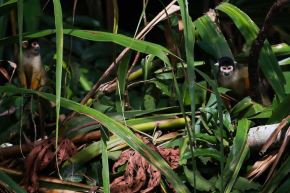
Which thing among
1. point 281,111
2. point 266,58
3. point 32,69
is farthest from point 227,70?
point 32,69

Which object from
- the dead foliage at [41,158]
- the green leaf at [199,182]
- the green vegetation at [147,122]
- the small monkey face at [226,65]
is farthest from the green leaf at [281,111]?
the dead foliage at [41,158]

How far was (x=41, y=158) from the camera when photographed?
2512 mm

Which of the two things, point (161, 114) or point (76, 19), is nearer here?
point (161, 114)

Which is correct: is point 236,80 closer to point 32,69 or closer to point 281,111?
point 281,111

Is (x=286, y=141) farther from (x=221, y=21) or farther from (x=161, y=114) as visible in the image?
(x=221, y=21)

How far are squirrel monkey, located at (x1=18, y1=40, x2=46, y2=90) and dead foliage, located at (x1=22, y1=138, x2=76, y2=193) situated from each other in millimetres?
585

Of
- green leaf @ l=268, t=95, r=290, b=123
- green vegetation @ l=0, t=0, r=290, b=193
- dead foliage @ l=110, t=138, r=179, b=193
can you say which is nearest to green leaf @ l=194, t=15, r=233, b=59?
green vegetation @ l=0, t=0, r=290, b=193

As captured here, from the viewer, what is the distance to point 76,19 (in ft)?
13.7

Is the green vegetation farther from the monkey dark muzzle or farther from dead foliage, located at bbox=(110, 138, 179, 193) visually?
the monkey dark muzzle

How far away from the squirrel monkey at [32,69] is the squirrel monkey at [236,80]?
0.90m

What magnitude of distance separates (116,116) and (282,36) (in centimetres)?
127

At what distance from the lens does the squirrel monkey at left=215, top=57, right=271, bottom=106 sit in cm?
310

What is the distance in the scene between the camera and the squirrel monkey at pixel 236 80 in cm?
310

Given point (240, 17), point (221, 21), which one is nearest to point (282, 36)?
point (221, 21)
